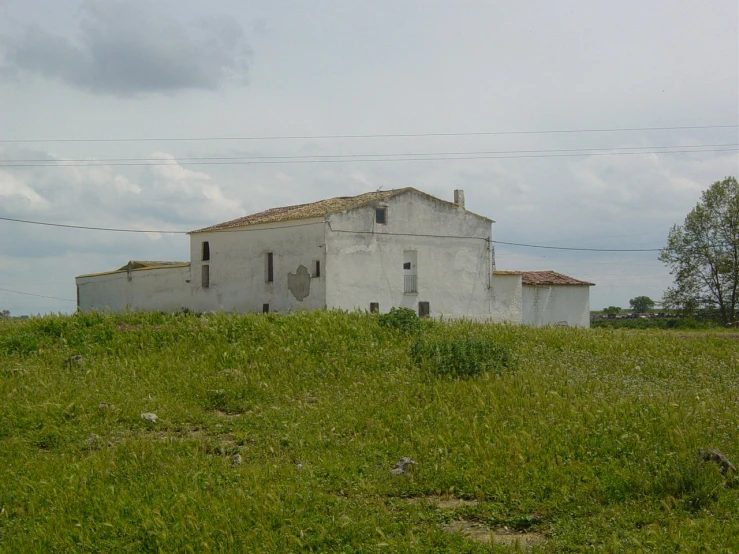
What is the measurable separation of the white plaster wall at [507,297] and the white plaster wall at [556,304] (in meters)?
1.77

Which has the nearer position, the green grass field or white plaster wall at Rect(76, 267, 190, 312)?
the green grass field

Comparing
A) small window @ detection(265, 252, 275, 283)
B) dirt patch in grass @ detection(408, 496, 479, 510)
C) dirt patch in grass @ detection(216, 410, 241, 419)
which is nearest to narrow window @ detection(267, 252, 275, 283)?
small window @ detection(265, 252, 275, 283)

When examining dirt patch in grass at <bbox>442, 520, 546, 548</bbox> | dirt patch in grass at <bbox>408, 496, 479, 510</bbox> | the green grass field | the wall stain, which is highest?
the wall stain

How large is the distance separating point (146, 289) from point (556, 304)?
20.9m

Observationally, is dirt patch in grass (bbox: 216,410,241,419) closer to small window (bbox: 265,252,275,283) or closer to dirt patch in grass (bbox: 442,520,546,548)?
dirt patch in grass (bbox: 442,520,546,548)

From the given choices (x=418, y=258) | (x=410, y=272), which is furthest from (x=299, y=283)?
(x=418, y=258)

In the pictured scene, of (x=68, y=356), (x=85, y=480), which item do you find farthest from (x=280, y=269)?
(x=85, y=480)

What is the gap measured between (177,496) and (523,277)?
3309 centimetres

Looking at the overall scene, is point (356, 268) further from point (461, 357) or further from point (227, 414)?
point (227, 414)

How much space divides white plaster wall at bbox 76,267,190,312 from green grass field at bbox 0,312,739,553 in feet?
75.2

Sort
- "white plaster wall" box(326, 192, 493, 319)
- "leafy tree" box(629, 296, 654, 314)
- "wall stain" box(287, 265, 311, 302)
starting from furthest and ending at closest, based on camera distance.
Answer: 1. "leafy tree" box(629, 296, 654, 314)
2. "wall stain" box(287, 265, 311, 302)
3. "white plaster wall" box(326, 192, 493, 319)

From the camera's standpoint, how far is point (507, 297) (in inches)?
1409

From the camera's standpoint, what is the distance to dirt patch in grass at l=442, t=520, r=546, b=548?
19.3 ft

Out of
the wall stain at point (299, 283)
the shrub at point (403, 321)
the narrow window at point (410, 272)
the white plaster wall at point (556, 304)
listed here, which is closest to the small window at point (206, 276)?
the wall stain at point (299, 283)
